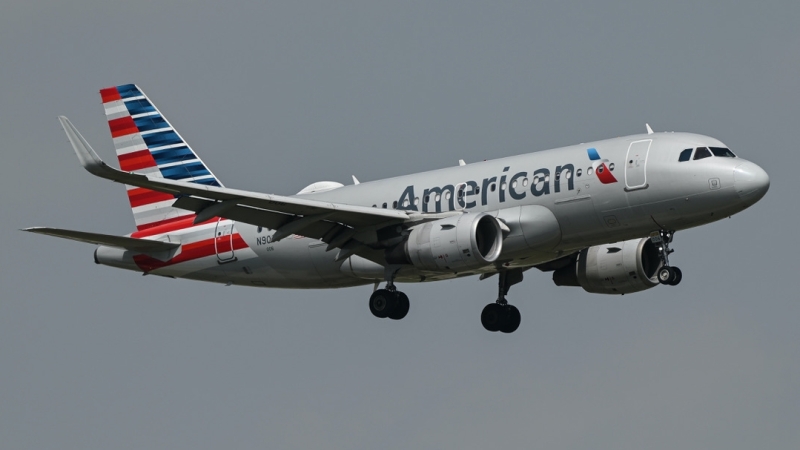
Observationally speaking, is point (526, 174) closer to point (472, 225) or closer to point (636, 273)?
point (472, 225)

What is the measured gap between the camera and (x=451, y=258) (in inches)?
1858

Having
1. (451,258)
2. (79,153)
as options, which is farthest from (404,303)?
(79,153)

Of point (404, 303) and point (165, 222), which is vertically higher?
point (165, 222)

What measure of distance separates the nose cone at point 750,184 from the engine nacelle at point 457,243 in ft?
23.4

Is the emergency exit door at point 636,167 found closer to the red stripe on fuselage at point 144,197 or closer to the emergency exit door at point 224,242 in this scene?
the emergency exit door at point 224,242

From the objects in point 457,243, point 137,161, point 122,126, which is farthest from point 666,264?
point 122,126

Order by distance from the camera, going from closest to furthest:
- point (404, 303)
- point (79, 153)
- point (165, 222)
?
point (79, 153) → point (404, 303) → point (165, 222)

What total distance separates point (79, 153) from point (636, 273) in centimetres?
1924

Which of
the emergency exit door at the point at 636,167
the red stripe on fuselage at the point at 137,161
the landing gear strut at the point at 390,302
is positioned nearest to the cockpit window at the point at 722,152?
the emergency exit door at the point at 636,167

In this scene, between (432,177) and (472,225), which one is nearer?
(472,225)

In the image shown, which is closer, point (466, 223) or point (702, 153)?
point (702, 153)

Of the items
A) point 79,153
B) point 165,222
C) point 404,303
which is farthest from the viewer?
point 165,222

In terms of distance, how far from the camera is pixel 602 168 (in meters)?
46.9

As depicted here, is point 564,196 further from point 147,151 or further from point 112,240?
point 147,151
